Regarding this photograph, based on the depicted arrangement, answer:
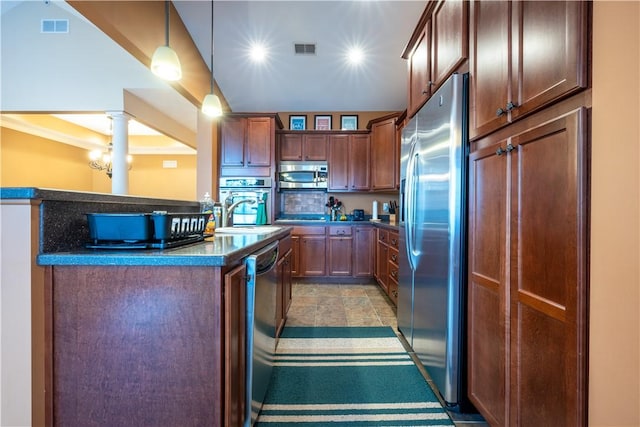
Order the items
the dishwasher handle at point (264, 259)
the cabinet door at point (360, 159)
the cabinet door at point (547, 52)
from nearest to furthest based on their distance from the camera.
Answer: the cabinet door at point (547, 52), the dishwasher handle at point (264, 259), the cabinet door at point (360, 159)

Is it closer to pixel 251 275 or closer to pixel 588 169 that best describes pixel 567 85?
pixel 588 169

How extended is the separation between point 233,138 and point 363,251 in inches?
98.8

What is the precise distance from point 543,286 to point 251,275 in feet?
3.53

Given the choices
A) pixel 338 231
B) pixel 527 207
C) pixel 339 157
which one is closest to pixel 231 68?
pixel 339 157

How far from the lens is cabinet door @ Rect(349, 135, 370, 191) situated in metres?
4.62

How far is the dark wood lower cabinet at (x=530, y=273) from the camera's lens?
0.86 metres

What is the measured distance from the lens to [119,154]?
461cm

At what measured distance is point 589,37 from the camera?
82 centimetres

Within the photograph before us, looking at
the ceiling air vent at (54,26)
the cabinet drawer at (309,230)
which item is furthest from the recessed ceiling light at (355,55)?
the ceiling air vent at (54,26)

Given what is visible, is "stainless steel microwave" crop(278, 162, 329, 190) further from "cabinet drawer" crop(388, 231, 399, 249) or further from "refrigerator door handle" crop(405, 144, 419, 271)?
"refrigerator door handle" crop(405, 144, 419, 271)

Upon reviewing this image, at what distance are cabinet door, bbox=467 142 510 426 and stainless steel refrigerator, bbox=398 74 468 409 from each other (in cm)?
6

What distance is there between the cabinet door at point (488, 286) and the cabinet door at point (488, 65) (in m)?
0.14

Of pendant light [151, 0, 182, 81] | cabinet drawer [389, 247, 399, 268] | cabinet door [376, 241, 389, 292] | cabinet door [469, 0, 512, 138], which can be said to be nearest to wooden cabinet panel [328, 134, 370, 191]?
cabinet door [376, 241, 389, 292]

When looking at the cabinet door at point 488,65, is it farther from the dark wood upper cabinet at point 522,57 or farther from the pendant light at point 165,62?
the pendant light at point 165,62
